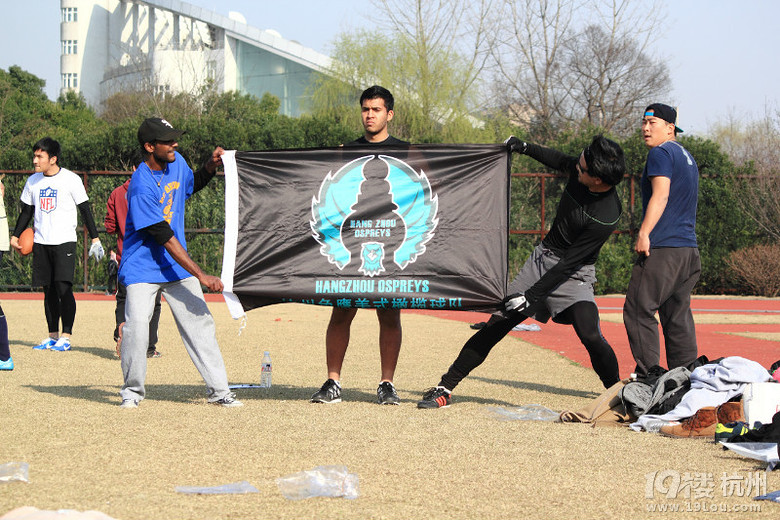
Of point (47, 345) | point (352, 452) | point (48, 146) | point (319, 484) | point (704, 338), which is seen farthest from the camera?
point (704, 338)

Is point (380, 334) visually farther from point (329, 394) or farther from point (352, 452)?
point (352, 452)

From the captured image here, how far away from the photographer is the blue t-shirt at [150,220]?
6.30 metres

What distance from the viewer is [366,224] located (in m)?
6.87

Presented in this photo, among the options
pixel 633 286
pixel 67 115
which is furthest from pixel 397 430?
pixel 67 115

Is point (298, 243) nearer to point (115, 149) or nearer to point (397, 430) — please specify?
point (397, 430)

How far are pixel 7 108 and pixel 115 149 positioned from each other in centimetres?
2239

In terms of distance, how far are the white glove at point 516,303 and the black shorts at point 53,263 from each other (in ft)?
18.5

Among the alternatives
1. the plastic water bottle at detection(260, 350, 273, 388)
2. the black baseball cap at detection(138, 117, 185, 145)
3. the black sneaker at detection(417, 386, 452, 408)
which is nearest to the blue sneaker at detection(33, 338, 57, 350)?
the plastic water bottle at detection(260, 350, 273, 388)

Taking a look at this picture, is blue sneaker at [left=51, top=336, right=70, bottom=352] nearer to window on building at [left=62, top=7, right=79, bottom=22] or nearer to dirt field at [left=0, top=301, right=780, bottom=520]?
dirt field at [left=0, top=301, right=780, bottom=520]

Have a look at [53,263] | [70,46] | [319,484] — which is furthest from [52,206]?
[70,46]

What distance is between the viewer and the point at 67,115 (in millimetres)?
47781

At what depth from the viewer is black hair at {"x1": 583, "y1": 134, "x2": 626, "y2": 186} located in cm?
608

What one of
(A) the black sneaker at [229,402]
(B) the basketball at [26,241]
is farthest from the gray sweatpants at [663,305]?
(B) the basketball at [26,241]

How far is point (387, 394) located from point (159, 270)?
73.0 inches
